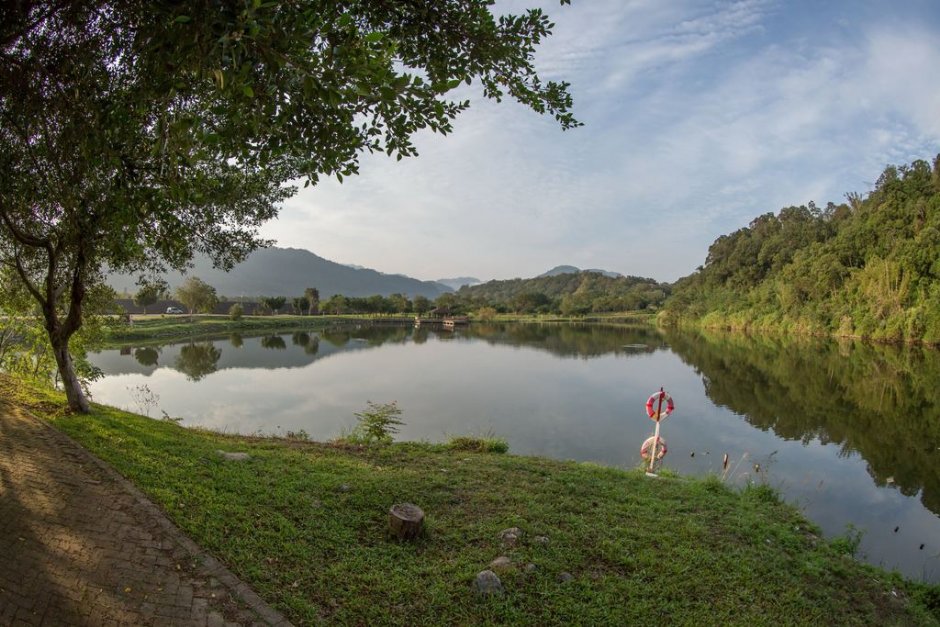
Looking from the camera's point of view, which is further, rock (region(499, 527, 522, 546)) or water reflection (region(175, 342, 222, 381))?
water reflection (region(175, 342, 222, 381))

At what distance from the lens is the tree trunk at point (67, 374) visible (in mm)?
6547

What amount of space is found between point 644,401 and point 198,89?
15.8m

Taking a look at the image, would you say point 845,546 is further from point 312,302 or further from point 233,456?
point 312,302

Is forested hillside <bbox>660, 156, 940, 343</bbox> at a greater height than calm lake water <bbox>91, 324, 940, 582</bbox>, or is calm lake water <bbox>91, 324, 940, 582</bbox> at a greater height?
forested hillside <bbox>660, 156, 940, 343</bbox>

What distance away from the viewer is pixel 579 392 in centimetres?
1778

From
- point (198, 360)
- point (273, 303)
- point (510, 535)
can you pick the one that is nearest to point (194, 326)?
point (198, 360)

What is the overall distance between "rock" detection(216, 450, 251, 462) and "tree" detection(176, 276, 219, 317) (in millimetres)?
49080

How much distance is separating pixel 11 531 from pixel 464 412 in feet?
37.7

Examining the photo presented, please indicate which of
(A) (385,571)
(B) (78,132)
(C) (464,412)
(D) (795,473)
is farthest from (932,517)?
(B) (78,132)

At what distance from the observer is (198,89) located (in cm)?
323

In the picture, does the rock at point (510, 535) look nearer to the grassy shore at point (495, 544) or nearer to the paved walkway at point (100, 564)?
the grassy shore at point (495, 544)

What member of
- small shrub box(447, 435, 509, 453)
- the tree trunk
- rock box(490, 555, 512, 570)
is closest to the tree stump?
rock box(490, 555, 512, 570)

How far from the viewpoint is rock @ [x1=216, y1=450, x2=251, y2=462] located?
565 cm

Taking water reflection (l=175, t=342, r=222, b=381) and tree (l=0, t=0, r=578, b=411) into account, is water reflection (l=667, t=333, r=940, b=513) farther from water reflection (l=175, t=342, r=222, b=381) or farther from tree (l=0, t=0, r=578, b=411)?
water reflection (l=175, t=342, r=222, b=381)
